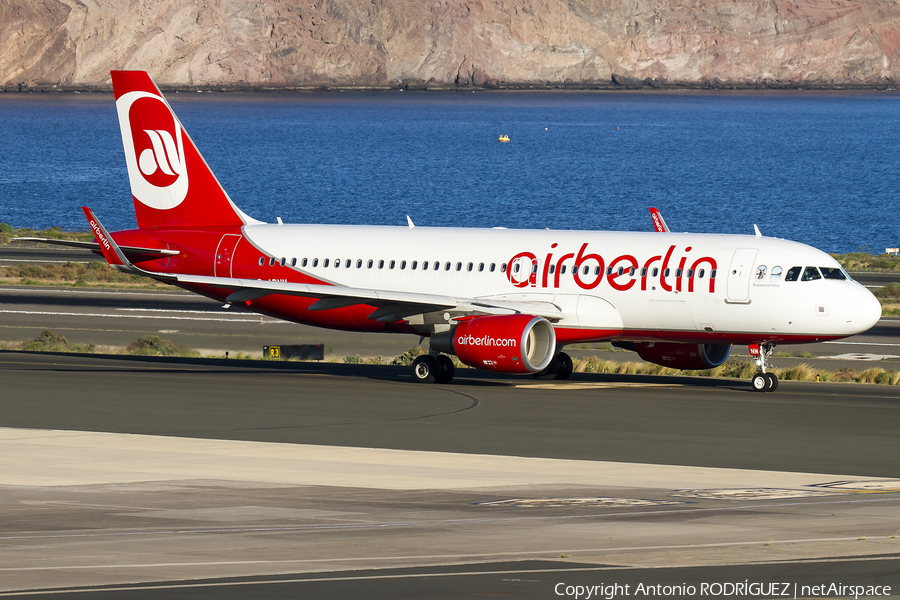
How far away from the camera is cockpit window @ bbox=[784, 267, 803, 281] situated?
1372 inches

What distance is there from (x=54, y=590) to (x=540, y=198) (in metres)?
150

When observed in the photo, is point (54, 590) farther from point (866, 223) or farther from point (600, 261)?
point (866, 223)

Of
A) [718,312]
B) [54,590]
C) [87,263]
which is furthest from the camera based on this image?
[87,263]

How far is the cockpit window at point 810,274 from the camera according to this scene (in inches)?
1371

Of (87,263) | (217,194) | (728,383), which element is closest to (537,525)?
(728,383)

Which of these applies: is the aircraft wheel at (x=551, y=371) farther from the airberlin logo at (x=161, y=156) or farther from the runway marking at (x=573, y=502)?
the runway marking at (x=573, y=502)

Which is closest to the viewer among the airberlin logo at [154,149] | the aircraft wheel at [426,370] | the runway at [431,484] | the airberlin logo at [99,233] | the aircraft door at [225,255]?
the runway at [431,484]

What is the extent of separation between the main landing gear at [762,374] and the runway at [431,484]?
436 mm

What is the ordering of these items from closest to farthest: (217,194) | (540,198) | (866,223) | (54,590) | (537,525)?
1. (54,590)
2. (537,525)
3. (217,194)
4. (866,223)
5. (540,198)

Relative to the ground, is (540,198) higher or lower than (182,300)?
higher

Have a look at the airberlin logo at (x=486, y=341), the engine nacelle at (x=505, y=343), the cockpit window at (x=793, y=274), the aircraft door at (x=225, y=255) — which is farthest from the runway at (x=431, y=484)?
the aircraft door at (x=225, y=255)

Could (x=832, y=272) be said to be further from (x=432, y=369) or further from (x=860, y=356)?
(x=860, y=356)

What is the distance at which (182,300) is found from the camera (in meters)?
68.4

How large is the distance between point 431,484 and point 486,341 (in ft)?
41.3
